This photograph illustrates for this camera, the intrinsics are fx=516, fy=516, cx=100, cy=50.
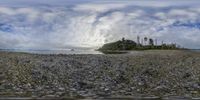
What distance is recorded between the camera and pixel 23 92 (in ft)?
85.4

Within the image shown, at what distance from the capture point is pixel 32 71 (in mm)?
37406

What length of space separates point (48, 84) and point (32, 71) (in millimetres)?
6705

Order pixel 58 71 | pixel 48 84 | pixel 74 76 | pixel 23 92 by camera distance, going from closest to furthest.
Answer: pixel 23 92
pixel 48 84
pixel 74 76
pixel 58 71

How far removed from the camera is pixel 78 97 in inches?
921

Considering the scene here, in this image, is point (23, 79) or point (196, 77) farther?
point (196, 77)

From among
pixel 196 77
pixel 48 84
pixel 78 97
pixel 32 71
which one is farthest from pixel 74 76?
pixel 78 97

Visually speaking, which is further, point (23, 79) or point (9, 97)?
point (23, 79)

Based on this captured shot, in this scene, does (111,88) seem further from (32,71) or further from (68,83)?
(32,71)

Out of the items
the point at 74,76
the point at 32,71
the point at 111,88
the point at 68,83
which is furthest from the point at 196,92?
the point at 32,71

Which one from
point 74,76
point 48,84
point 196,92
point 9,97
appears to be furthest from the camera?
point 74,76

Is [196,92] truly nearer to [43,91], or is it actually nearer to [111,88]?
[111,88]

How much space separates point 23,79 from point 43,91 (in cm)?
612

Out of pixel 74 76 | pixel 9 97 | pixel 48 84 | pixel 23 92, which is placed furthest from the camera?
pixel 74 76

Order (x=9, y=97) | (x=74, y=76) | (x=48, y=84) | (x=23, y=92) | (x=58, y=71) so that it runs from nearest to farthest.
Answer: (x=9, y=97)
(x=23, y=92)
(x=48, y=84)
(x=74, y=76)
(x=58, y=71)
